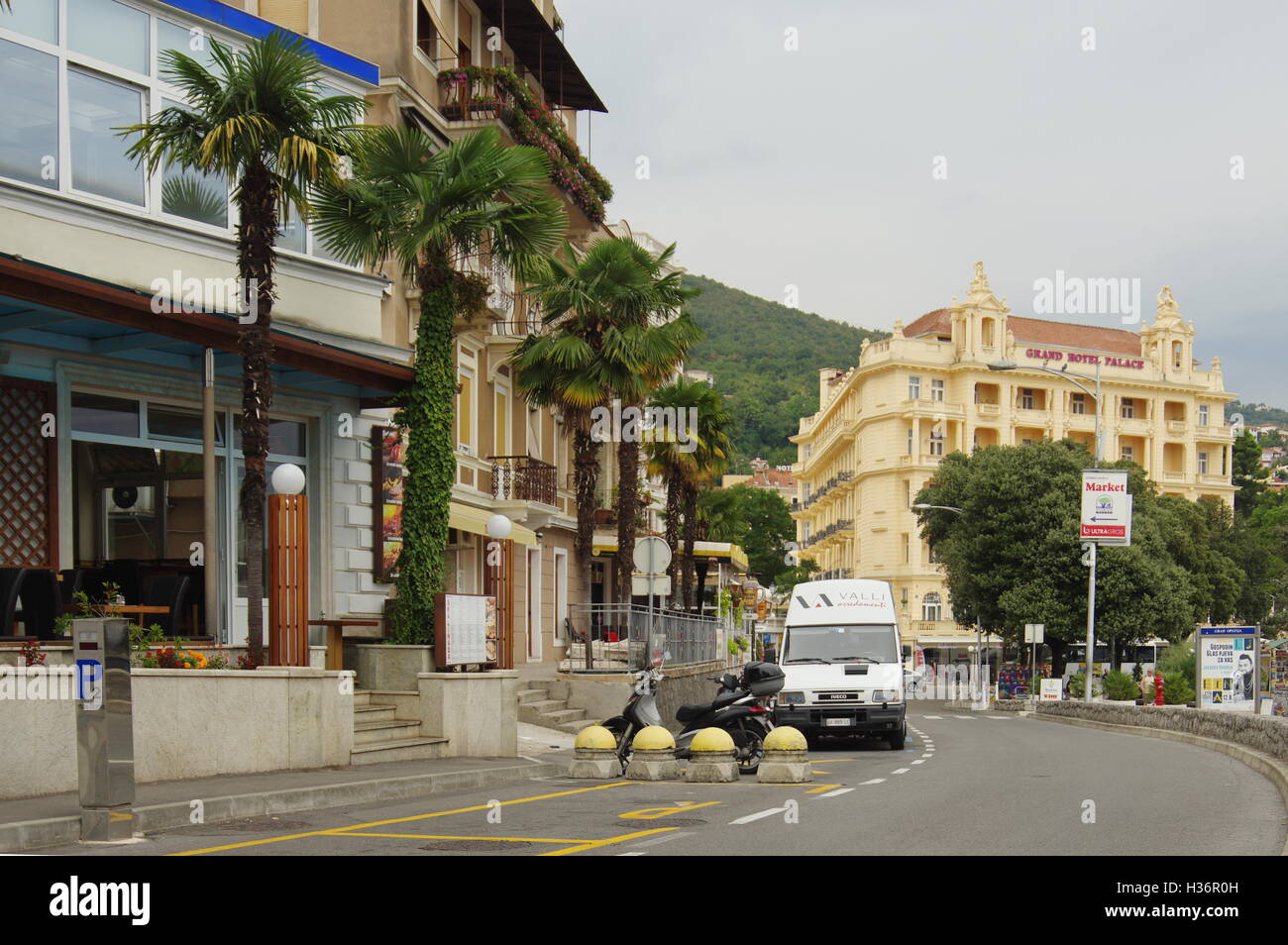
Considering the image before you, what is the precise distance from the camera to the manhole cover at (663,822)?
11639 millimetres

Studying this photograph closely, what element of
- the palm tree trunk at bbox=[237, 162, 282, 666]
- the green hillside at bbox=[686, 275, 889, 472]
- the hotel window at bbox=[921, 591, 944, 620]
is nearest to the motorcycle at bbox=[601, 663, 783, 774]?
the palm tree trunk at bbox=[237, 162, 282, 666]

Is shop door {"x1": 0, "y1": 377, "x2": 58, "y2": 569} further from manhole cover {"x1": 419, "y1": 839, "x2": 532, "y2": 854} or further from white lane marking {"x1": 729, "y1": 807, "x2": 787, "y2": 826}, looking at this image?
white lane marking {"x1": 729, "y1": 807, "x2": 787, "y2": 826}

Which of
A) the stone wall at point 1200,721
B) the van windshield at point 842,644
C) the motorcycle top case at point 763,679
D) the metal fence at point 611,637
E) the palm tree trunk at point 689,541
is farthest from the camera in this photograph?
the palm tree trunk at point 689,541

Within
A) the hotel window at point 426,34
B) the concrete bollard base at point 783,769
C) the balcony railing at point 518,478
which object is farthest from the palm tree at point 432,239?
the balcony railing at point 518,478

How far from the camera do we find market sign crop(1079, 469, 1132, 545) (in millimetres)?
44000

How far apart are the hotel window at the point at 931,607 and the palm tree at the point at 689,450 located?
54.2m

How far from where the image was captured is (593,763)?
659 inches

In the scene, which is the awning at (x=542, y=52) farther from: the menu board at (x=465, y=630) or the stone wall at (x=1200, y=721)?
the stone wall at (x=1200, y=721)

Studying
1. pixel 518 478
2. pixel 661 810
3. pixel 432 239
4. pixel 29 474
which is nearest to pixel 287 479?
pixel 29 474

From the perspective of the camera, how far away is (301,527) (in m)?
16.7

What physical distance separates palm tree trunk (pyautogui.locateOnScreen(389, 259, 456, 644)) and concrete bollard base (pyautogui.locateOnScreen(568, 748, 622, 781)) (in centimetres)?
357

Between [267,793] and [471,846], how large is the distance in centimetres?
337
